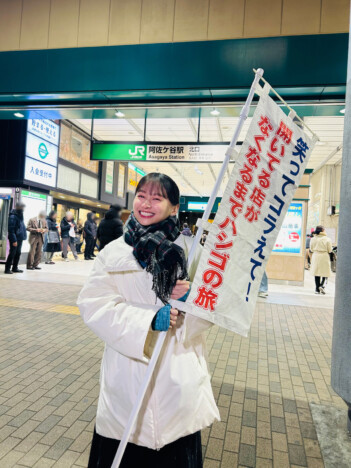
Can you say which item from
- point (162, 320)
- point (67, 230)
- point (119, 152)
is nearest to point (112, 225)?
point (119, 152)

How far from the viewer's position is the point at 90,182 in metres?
16.4

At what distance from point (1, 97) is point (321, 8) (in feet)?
15.5

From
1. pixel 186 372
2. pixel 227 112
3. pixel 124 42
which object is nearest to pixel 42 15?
pixel 124 42

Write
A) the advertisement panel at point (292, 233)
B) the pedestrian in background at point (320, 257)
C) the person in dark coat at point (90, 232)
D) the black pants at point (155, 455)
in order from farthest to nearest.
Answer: the person in dark coat at point (90, 232) < the advertisement panel at point (292, 233) < the pedestrian in background at point (320, 257) < the black pants at point (155, 455)

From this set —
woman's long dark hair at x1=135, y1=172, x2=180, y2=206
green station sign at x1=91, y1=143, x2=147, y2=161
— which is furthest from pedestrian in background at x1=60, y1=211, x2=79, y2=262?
woman's long dark hair at x1=135, y1=172, x2=180, y2=206

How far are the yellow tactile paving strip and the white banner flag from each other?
15.4 ft

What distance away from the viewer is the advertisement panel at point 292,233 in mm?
10234

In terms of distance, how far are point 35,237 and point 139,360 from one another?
31.2 feet

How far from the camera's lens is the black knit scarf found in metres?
1.50

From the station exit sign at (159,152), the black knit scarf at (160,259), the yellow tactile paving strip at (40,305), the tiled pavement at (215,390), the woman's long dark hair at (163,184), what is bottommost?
the tiled pavement at (215,390)

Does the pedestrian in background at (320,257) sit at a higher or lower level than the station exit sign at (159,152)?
lower

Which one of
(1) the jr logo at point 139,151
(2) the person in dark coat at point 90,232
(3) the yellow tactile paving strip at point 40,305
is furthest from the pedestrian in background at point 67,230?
(3) the yellow tactile paving strip at point 40,305

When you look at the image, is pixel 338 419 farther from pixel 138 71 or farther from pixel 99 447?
pixel 138 71

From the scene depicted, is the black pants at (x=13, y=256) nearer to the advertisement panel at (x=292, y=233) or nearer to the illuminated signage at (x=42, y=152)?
the illuminated signage at (x=42, y=152)
